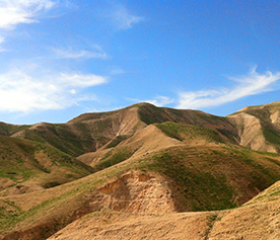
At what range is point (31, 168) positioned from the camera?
2144 inches

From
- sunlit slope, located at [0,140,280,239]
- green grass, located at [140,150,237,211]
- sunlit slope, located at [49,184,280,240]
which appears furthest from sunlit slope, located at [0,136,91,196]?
sunlit slope, located at [49,184,280,240]

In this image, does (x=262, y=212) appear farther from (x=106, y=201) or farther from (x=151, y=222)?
(x=106, y=201)

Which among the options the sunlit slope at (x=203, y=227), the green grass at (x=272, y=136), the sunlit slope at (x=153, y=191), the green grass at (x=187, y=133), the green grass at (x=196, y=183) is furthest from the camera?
the green grass at (x=272, y=136)

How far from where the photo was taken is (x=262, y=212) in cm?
1326

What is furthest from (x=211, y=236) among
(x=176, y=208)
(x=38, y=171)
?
(x=38, y=171)

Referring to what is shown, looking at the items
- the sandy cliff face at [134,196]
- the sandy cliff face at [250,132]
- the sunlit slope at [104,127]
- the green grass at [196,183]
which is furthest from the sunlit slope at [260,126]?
the sandy cliff face at [134,196]

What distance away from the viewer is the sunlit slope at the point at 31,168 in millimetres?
45875

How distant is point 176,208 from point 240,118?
152767 mm

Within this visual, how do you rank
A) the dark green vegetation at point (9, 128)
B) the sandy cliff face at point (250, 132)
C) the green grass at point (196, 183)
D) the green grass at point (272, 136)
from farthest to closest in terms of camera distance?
the sandy cliff face at point (250, 132), the green grass at point (272, 136), the dark green vegetation at point (9, 128), the green grass at point (196, 183)

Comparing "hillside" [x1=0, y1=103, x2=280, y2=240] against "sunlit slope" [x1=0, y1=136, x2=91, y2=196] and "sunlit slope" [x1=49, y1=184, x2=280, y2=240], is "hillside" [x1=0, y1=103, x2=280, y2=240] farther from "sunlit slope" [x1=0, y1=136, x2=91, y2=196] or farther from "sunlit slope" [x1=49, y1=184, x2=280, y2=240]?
"sunlit slope" [x1=0, y1=136, x2=91, y2=196]

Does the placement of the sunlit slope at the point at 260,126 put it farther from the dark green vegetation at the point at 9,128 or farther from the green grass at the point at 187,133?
the dark green vegetation at the point at 9,128

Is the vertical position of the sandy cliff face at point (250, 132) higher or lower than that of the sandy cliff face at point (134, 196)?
higher

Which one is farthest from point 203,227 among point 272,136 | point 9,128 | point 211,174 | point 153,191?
point 272,136

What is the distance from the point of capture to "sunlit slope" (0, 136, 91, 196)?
45.9 metres
